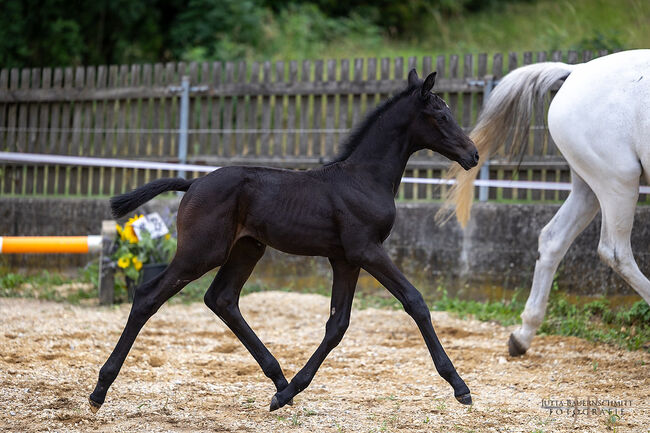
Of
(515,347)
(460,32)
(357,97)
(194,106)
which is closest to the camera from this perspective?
(515,347)

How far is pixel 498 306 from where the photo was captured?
678 centimetres

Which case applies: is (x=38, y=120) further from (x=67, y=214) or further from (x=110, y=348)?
(x=110, y=348)

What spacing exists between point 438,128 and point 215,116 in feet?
16.9

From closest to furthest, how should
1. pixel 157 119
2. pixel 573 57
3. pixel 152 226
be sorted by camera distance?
pixel 152 226, pixel 573 57, pixel 157 119

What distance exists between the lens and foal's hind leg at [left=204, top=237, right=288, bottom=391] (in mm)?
3979

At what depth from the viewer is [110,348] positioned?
517cm

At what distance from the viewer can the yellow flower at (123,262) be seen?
6.86 m

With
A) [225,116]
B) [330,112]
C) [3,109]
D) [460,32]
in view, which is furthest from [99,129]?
[460,32]

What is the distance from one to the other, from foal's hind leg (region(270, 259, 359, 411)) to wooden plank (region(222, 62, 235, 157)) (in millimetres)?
4731

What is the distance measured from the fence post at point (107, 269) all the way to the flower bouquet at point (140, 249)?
7 cm

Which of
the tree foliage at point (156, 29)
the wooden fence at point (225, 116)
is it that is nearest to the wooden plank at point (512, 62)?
the wooden fence at point (225, 116)

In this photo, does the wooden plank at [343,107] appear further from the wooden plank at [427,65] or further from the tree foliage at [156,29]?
the tree foliage at [156,29]

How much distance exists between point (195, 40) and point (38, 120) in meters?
5.30

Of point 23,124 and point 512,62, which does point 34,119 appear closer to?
point 23,124
